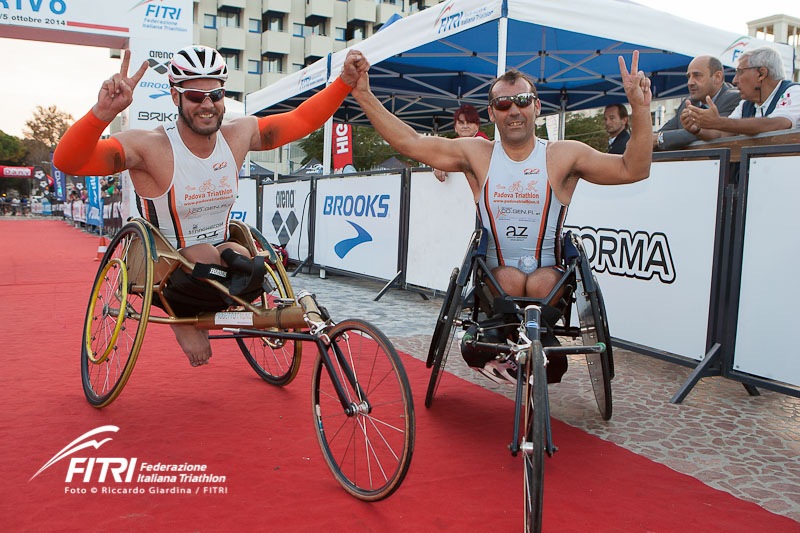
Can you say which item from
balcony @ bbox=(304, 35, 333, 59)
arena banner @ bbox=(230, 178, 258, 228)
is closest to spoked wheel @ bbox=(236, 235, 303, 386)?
arena banner @ bbox=(230, 178, 258, 228)

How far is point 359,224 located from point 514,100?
5.82m

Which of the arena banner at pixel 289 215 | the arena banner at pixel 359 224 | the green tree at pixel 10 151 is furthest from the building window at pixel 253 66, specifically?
the green tree at pixel 10 151

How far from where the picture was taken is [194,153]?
3418 millimetres

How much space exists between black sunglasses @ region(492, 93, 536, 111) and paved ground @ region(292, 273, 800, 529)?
1.78m

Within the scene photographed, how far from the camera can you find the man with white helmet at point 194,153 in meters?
3.19

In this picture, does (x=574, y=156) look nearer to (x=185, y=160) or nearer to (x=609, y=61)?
(x=185, y=160)

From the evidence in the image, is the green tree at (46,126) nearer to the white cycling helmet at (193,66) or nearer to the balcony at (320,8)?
the balcony at (320,8)

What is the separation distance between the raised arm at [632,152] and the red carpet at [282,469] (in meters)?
→ 1.37

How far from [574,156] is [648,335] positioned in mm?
1858

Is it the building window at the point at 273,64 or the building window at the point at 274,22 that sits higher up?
the building window at the point at 274,22

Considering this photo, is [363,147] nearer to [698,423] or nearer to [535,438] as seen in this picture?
[698,423]

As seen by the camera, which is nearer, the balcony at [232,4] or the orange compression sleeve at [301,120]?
the orange compression sleeve at [301,120]

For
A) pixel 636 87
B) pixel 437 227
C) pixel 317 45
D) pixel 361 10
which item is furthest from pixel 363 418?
pixel 361 10

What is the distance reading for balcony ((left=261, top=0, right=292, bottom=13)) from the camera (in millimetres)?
50719
